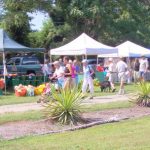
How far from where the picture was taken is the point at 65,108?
13.3 meters

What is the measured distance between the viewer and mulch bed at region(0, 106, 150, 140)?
11.7 metres

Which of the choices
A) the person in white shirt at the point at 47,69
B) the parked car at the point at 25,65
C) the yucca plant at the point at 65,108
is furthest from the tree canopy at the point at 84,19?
the yucca plant at the point at 65,108

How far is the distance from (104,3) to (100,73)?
11324 millimetres

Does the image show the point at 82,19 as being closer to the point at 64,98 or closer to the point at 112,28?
the point at 112,28

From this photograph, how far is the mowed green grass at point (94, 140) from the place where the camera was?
31.5 feet

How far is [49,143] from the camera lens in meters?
10.1

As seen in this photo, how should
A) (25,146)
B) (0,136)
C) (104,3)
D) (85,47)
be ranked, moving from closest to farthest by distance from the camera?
(25,146) → (0,136) → (85,47) → (104,3)

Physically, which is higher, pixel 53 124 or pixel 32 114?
pixel 32 114

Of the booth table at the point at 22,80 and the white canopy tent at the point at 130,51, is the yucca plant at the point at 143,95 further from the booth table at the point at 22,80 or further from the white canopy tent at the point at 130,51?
the white canopy tent at the point at 130,51

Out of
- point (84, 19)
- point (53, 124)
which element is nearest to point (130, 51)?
point (84, 19)

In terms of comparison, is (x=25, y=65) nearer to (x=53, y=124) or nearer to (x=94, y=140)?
(x=53, y=124)

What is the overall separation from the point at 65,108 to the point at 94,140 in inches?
116

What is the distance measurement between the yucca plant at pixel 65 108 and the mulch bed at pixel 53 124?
0.23 metres

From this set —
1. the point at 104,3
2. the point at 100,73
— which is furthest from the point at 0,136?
the point at 104,3
